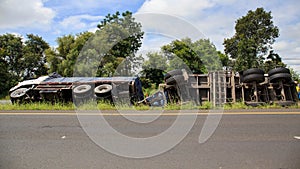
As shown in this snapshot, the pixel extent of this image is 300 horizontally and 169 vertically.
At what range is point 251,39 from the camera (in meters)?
38.4

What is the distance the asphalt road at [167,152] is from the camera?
416 cm

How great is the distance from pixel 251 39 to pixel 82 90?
32.3 m

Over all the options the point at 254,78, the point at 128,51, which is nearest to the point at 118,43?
the point at 128,51

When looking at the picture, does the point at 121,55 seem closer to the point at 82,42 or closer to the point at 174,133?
the point at 82,42

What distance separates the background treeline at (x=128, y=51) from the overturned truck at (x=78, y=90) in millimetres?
8525

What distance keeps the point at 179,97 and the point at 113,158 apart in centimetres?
832

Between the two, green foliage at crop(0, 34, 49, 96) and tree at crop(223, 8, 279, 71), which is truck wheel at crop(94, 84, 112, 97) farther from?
green foliage at crop(0, 34, 49, 96)

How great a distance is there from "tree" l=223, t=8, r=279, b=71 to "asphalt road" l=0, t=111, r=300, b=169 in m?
31.3

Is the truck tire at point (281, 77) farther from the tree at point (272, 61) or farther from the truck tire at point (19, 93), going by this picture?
the tree at point (272, 61)

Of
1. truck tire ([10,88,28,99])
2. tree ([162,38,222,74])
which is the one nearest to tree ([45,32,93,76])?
tree ([162,38,222,74])

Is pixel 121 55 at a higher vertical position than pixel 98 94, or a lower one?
higher

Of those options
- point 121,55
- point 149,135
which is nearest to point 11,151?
point 149,135

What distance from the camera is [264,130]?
20.2ft

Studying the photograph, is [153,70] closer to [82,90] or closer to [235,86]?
[82,90]
